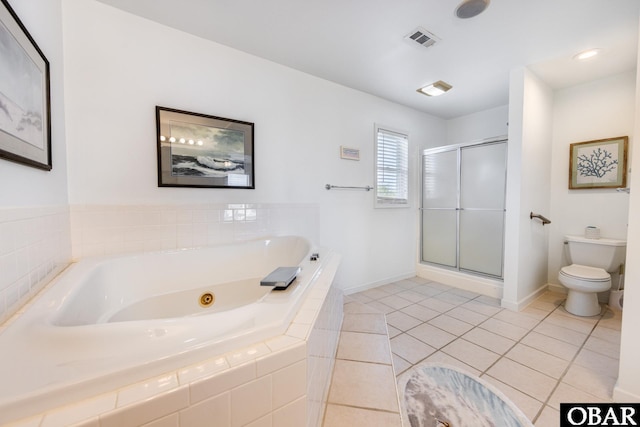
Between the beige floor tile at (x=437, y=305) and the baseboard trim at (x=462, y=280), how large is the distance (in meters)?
0.55

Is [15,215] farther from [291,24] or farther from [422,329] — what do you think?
[422,329]

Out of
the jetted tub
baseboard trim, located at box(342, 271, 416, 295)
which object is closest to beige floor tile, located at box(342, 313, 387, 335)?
the jetted tub

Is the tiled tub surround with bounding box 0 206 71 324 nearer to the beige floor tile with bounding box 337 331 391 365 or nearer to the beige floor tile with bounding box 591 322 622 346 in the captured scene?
the beige floor tile with bounding box 337 331 391 365

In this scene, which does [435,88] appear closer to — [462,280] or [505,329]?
[462,280]

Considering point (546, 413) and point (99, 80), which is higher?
point (99, 80)

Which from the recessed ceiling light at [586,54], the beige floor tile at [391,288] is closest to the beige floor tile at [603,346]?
the beige floor tile at [391,288]

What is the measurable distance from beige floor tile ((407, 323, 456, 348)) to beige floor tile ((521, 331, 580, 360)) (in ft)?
1.78

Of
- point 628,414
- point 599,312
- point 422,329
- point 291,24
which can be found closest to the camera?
point 628,414

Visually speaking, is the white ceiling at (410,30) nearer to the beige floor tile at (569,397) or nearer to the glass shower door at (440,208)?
the glass shower door at (440,208)

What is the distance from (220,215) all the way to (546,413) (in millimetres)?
2286

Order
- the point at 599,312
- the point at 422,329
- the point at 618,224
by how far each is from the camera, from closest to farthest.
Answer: the point at 422,329 → the point at 599,312 → the point at 618,224

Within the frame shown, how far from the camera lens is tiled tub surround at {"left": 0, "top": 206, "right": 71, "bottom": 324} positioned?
0.87 metres

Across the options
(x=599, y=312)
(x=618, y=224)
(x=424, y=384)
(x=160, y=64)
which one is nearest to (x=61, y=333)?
(x=424, y=384)

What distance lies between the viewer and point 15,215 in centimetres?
95
